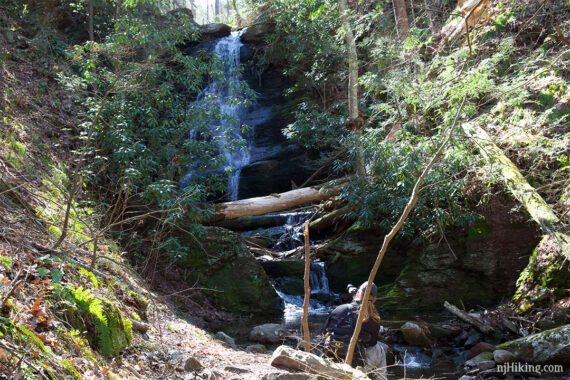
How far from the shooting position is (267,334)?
891 cm

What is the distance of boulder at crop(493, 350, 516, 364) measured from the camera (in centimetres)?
718

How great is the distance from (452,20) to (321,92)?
5208 mm

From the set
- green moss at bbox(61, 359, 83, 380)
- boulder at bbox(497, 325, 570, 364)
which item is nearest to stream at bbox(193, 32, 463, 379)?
boulder at bbox(497, 325, 570, 364)

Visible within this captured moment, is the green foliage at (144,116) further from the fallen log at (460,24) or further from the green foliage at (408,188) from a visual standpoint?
the fallen log at (460,24)

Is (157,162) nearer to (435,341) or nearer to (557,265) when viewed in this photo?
(435,341)

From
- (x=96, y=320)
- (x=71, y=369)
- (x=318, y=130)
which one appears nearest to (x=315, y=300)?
(x=318, y=130)

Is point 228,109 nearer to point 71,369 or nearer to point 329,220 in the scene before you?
point 329,220

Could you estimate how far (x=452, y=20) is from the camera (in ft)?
46.6

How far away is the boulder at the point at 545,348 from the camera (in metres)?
6.89

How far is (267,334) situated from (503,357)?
3799 mm

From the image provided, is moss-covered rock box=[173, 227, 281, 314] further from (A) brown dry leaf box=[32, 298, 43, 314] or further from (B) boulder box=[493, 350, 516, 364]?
(A) brown dry leaf box=[32, 298, 43, 314]

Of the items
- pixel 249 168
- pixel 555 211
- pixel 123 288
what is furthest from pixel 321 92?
pixel 123 288

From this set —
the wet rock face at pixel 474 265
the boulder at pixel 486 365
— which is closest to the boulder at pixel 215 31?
the wet rock face at pixel 474 265

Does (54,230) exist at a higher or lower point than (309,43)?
lower
